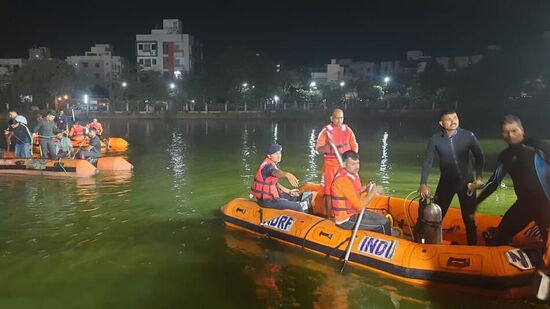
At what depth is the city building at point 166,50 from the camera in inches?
3049

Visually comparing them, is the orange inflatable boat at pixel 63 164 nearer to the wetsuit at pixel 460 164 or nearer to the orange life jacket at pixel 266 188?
the orange life jacket at pixel 266 188

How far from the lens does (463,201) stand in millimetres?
6582

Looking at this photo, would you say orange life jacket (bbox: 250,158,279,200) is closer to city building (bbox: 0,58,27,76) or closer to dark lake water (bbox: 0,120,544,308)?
dark lake water (bbox: 0,120,544,308)

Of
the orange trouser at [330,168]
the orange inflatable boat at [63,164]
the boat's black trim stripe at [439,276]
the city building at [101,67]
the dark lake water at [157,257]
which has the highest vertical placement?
the city building at [101,67]

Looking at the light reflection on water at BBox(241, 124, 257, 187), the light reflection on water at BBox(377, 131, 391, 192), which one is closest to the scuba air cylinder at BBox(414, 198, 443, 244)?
the light reflection on water at BBox(377, 131, 391, 192)

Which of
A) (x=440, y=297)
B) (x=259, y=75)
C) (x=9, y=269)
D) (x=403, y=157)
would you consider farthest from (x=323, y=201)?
(x=259, y=75)

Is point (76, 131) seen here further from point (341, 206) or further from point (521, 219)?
point (521, 219)

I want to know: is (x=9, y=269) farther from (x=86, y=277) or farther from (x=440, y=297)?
(x=440, y=297)

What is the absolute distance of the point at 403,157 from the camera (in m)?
19.4

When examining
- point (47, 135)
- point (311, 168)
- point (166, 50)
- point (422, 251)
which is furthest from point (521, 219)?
point (166, 50)

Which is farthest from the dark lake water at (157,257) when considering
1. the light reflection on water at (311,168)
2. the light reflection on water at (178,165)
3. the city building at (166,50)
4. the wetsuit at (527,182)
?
the city building at (166,50)

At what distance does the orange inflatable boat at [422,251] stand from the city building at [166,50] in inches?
2839

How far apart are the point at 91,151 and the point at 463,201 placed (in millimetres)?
13046

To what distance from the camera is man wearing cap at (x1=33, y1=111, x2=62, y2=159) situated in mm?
14586
